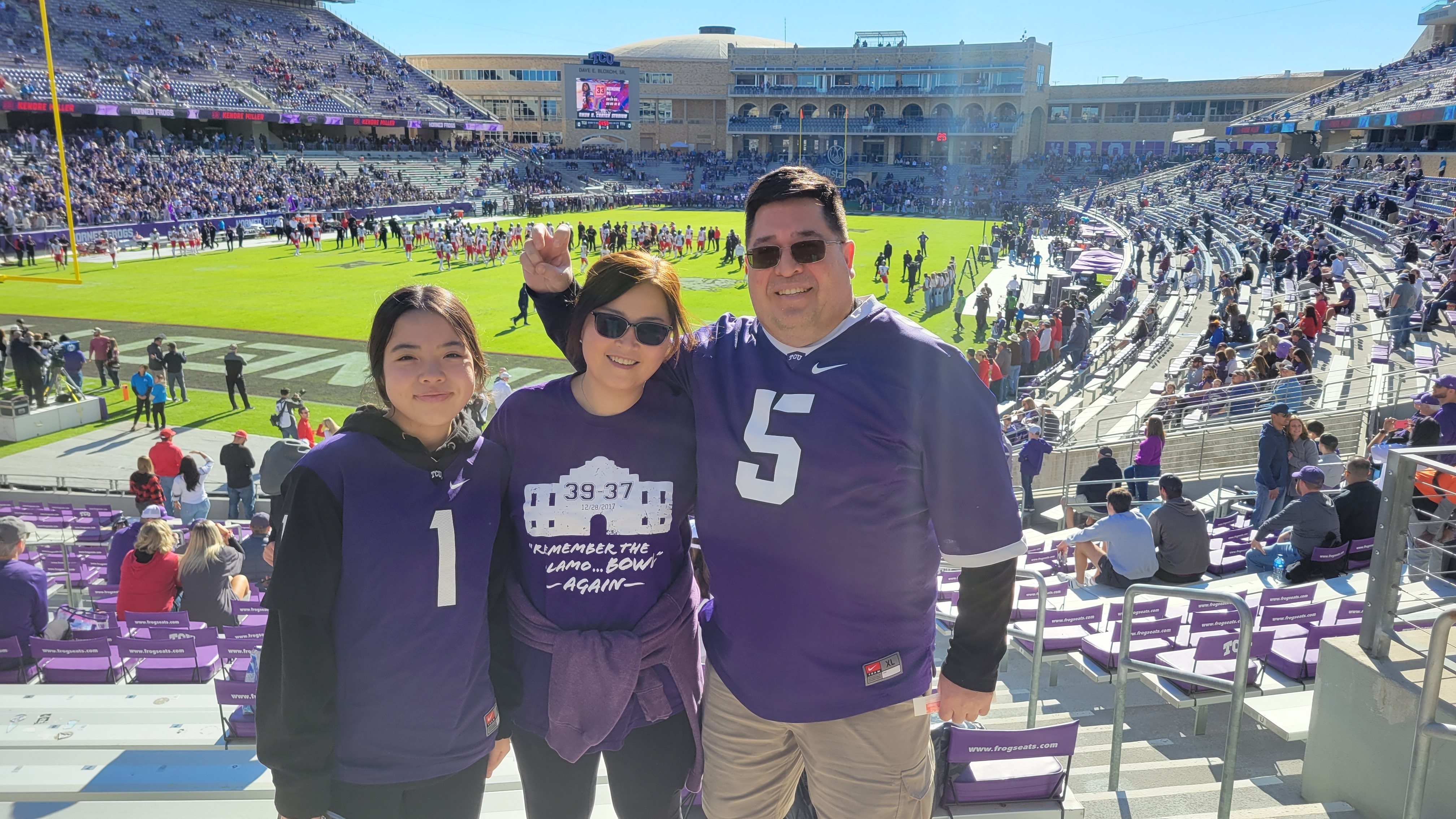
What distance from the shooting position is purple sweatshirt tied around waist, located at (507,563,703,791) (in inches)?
96.8

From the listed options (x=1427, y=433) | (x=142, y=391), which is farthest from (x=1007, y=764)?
(x=142, y=391)

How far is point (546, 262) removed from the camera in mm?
2867

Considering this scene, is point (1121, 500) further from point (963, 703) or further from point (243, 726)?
point (243, 726)

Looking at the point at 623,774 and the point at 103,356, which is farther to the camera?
the point at 103,356

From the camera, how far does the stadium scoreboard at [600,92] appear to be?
7169 centimetres

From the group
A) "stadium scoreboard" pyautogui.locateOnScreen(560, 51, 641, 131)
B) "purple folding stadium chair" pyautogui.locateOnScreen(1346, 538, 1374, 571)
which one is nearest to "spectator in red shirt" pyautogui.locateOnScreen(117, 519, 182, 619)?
"purple folding stadium chair" pyautogui.locateOnScreen(1346, 538, 1374, 571)

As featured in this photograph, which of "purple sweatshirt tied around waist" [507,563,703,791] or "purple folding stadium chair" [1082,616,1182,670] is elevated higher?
"purple sweatshirt tied around waist" [507,563,703,791]

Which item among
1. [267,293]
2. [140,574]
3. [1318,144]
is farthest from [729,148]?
[140,574]

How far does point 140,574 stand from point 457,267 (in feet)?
89.7

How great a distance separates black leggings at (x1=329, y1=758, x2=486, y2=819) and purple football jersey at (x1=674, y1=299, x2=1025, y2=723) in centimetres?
78

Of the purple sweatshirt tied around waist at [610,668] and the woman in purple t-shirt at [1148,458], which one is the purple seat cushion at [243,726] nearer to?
the purple sweatshirt tied around waist at [610,668]

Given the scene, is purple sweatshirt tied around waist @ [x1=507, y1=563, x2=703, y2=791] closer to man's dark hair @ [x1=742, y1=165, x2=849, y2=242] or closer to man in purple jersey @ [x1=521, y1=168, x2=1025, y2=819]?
man in purple jersey @ [x1=521, y1=168, x2=1025, y2=819]

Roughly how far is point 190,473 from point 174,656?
5.38 meters

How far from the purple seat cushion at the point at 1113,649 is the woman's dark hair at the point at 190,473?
9.59m
